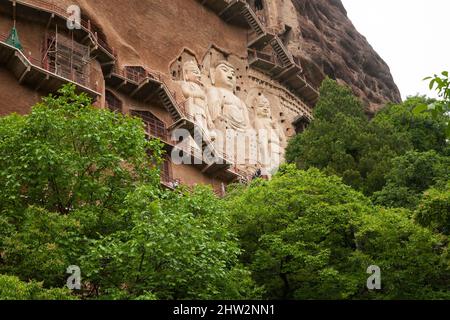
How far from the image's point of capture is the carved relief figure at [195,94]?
3291 centimetres

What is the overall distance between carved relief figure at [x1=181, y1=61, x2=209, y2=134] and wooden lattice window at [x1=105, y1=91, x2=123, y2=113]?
3601mm

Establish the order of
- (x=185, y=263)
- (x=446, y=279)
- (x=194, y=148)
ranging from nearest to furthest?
1. (x=185, y=263)
2. (x=446, y=279)
3. (x=194, y=148)

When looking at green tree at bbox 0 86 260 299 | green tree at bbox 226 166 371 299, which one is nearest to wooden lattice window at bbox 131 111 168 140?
green tree at bbox 226 166 371 299

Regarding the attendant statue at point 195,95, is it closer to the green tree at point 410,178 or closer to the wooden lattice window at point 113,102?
the wooden lattice window at point 113,102

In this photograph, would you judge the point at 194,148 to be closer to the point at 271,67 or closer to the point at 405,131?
the point at 405,131

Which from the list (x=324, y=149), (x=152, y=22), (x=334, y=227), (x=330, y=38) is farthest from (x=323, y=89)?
(x=330, y=38)

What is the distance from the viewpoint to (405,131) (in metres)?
31.3

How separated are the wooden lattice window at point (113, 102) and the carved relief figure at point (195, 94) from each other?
3601 mm

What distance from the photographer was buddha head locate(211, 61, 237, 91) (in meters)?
36.2

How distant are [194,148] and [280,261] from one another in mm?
12657

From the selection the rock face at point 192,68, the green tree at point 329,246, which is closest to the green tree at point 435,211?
the green tree at point 329,246

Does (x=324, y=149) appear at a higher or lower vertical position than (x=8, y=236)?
higher

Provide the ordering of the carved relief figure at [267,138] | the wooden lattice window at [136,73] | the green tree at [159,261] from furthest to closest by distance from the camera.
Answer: the carved relief figure at [267,138]
the wooden lattice window at [136,73]
the green tree at [159,261]

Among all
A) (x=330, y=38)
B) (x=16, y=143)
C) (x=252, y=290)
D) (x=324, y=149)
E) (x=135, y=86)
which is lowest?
(x=252, y=290)
